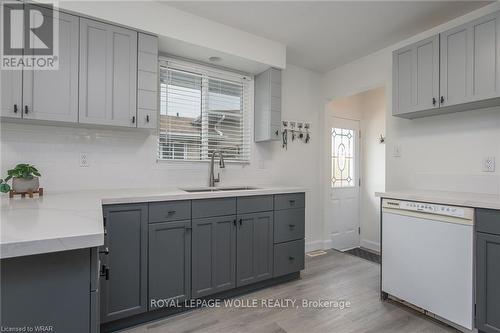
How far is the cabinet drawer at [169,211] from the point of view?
77.4 inches

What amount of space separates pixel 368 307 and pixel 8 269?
2.46 metres

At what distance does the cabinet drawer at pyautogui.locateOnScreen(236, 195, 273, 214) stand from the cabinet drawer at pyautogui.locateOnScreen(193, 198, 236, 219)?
0.07m

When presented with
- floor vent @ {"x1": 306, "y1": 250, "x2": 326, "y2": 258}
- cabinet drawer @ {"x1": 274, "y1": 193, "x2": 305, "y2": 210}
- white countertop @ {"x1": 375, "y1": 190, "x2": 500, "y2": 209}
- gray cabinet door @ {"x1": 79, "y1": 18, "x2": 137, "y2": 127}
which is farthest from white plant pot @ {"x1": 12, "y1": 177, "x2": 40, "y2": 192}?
floor vent @ {"x1": 306, "y1": 250, "x2": 326, "y2": 258}

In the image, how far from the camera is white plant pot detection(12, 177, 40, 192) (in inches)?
71.4

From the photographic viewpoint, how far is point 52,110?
1913 millimetres

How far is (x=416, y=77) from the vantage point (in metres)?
2.43

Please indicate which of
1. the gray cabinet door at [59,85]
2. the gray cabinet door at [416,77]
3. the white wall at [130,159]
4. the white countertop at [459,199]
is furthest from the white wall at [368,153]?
the gray cabinet door at [59,85]

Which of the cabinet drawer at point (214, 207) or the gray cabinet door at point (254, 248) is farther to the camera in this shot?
the gray cabinet door at point (254, 248)

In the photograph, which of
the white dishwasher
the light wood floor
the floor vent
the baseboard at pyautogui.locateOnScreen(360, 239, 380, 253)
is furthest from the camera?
the baseboard at pyautogui.locateOnScreen(360, 239, 380, 253)

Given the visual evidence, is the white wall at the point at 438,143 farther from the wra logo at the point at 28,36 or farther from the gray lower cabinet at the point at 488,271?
the wra logo at the point at 28,36

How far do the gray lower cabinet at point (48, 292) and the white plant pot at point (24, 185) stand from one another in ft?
4.46

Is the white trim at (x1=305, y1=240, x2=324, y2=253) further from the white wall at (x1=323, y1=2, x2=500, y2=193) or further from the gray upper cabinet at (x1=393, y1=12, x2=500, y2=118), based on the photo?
the gray upper cabinet at (x1=393, y1=12, x2=500, y2=118)

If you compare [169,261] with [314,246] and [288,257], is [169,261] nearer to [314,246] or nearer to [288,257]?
[288,257]

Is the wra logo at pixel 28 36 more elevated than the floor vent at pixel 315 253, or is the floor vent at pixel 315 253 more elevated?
the wra logo at pixel 28 36
